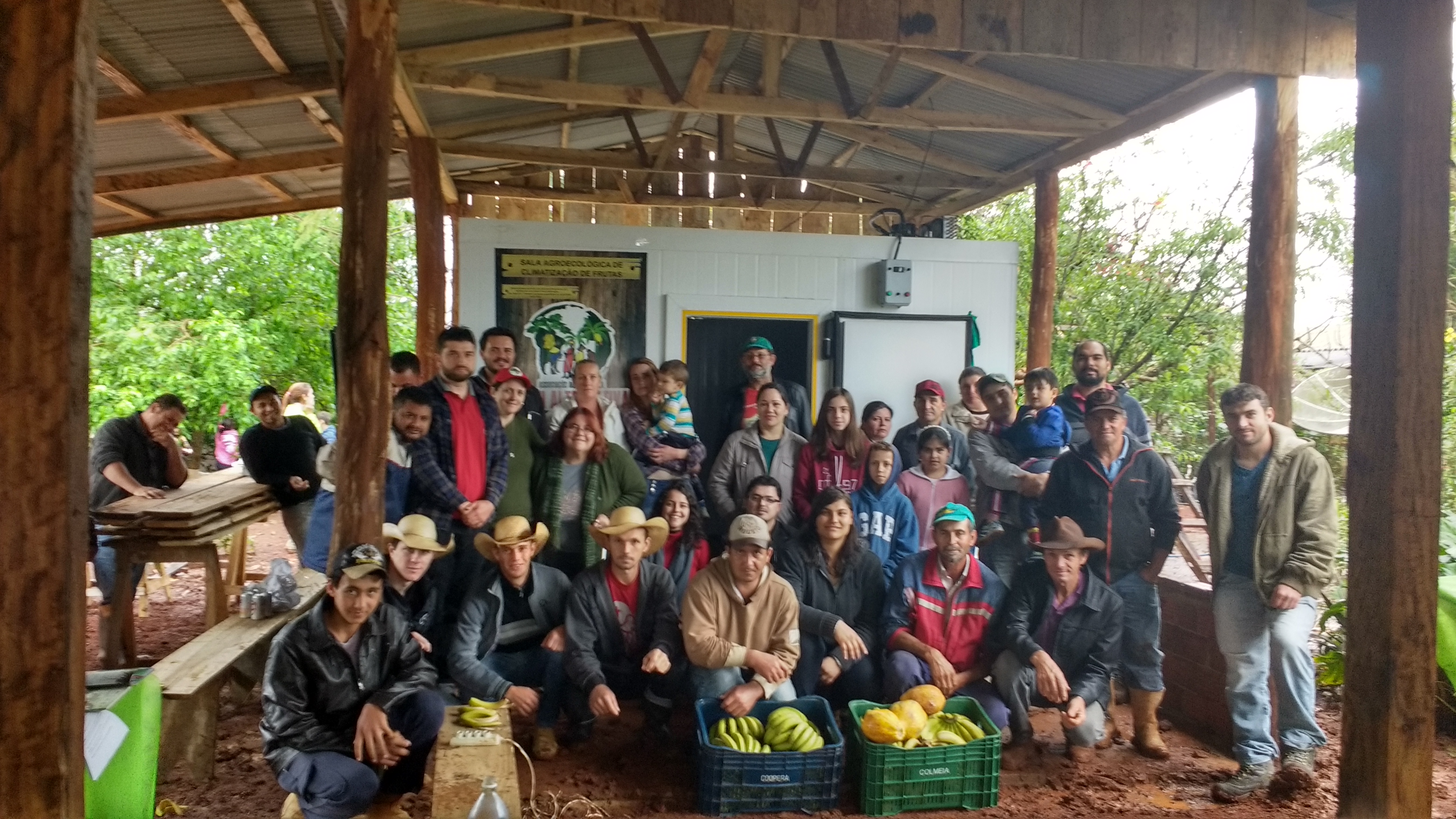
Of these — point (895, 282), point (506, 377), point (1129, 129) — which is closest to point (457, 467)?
point (506, 377)

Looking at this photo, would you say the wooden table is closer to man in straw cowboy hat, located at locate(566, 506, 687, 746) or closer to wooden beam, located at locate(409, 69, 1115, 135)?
man in straw cowboy hat, located at locate(566, 506, 687, 746)

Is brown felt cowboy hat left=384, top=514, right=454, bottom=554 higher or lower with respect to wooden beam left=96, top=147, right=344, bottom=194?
lower

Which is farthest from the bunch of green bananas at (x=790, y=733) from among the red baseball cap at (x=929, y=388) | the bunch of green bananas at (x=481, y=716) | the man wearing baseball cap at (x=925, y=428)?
the red baseball cap at (x=929, y=388)

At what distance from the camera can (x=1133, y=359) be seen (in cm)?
989

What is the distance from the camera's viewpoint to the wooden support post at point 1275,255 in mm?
5082

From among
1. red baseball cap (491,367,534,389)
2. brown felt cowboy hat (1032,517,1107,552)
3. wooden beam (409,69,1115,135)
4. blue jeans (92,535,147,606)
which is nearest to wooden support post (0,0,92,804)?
red baseball cap (491,367,534,389)

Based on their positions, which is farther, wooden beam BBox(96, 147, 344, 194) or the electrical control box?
wooden beam BBox(96, 147, 344, 194)

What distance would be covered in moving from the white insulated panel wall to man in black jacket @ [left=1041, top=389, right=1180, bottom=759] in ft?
9.52

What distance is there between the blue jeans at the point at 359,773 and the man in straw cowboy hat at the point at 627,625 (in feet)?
2.77

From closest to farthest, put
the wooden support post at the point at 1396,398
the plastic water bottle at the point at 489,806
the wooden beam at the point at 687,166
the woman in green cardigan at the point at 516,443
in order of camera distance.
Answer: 1. the wooden support post at the point at 1396,398
2. the plastic water bottle at the point at 489,806
3. the woman in green cardigan at the point at 516,443
4. the wooden beam at the point at 687,166

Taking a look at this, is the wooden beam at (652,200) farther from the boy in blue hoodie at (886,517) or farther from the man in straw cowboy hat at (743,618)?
the man in straw cowboy hat at (743,618)

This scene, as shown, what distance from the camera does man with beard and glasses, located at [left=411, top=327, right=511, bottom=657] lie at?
456 cm

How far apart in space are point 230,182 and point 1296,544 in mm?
9261

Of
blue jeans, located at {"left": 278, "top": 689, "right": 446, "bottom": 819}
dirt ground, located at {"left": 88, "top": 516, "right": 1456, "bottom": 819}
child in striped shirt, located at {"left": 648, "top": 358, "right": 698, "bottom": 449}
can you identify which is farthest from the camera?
child in striped shirt, located at {"left": 648, "top": 358, "right": 698, "bottom": 449}
